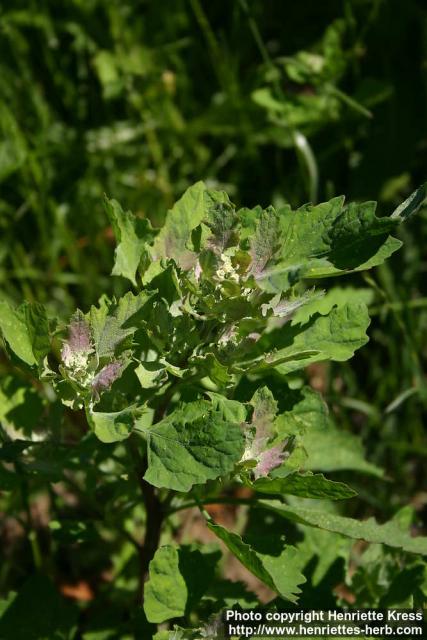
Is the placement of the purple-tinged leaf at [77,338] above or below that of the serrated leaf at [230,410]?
above

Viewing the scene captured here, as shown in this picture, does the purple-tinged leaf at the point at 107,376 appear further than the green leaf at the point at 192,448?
Yes

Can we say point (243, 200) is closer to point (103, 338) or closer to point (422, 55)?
point (422, 55)

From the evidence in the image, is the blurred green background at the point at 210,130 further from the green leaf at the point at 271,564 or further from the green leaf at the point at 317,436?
the green leaf at the point at 271,564

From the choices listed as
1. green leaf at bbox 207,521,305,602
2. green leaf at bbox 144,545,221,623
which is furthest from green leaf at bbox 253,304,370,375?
green leaf at bbox 144,545,221,623

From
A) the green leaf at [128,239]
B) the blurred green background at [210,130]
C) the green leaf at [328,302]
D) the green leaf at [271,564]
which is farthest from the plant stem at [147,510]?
the blurred green background at [210,130]

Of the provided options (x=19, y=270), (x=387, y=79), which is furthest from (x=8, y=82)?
(x=387, y=79)

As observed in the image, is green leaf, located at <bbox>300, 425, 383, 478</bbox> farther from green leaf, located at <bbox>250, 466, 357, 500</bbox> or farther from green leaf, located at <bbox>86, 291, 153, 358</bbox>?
green leaf, located at <bbox>86, 291, 153, 358</bbox>

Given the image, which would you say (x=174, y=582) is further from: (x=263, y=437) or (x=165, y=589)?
(x=263, y=437)

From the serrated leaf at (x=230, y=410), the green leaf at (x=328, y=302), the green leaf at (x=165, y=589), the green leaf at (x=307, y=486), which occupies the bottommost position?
the green leaf at (x=165, y=589)
